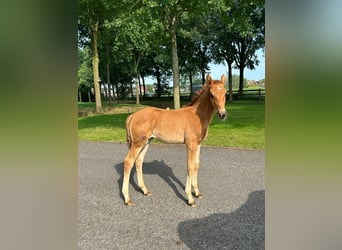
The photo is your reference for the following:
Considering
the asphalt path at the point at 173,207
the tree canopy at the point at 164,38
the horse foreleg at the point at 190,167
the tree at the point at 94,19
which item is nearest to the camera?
the asphalt path at the point at 173,207

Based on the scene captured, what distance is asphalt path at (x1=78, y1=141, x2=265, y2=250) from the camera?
141 inches

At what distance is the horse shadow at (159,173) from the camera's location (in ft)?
18.3

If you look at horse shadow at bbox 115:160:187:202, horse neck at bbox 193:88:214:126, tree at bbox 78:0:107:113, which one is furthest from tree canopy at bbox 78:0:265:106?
horse neck at bbox 193:88:214:126

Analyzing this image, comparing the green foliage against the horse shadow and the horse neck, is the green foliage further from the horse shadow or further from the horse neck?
the horse neck

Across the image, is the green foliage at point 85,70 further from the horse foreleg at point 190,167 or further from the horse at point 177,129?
the horse foreleg at point 190,167

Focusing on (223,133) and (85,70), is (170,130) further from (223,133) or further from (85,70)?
(85,70)

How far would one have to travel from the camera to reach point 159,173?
256 inches

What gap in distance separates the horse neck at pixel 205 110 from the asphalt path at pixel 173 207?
51.7 inches

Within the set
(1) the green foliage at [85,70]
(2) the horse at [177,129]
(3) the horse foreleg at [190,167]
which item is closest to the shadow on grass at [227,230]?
(3) the horse foreleg at [190,167]

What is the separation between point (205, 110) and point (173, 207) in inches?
64.2
